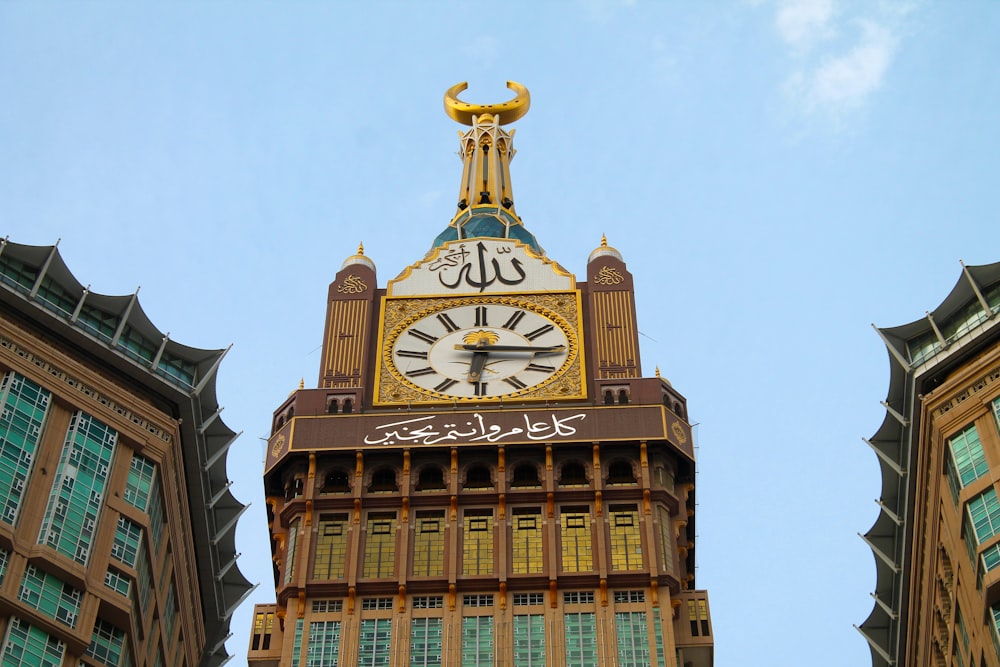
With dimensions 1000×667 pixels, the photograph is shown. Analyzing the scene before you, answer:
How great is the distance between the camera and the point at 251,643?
7962cm

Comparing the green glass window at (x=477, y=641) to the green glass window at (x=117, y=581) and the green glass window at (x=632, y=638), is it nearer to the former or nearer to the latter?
the green glass window at (x=632, y=638)

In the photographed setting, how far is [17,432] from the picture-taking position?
70.2 m

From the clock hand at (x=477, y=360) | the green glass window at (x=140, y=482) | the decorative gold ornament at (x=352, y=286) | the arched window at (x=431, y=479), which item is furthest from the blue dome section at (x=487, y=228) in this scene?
the green glass window at (x=140, y=482)

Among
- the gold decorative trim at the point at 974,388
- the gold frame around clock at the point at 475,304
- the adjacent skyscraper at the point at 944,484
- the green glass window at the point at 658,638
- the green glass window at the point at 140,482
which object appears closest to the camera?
the adjacent skyscraper at the point at 944,484

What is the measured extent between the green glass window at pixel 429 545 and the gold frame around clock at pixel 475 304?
6.54m

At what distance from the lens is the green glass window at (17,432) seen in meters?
68.1

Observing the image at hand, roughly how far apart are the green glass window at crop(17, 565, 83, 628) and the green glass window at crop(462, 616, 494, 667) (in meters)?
16.3

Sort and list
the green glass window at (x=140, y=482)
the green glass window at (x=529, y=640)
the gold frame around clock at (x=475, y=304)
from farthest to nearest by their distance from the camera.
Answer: the gold frame around clock at (x=475, y=304) < the green glass window at (x=529, y=640) < the green glass window at (x=140, y=482)

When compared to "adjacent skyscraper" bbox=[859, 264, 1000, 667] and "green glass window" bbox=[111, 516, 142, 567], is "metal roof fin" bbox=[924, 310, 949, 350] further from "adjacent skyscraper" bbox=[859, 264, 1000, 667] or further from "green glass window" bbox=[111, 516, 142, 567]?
"green glass window" bbox=[111, 516, 142, 567]

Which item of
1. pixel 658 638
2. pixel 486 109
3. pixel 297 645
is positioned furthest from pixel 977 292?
pixel 486 109

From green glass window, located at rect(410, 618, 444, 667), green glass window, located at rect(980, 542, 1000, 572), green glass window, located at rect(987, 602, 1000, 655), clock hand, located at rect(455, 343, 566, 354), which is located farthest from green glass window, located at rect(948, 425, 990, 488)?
clock hand, located at rect(455, 343, 566, 354)

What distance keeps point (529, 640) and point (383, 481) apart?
11114 mm

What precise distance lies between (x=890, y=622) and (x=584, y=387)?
17143 millimetres

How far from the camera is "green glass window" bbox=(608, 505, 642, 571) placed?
80.5 m
